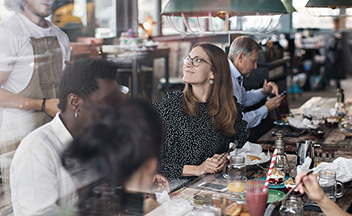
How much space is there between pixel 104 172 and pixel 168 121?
117cm

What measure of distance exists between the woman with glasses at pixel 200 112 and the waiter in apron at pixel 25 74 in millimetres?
873

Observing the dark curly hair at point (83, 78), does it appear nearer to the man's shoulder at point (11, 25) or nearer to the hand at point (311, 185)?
the man's shoulder at point (11, 25)

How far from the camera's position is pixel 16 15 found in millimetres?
1915

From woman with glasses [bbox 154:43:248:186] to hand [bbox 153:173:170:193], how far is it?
0.51m

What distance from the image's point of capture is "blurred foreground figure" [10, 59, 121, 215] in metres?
1.55

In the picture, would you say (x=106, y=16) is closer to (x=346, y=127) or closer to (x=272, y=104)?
(x=272, y=104)

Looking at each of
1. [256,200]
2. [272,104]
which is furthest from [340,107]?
[256,200]

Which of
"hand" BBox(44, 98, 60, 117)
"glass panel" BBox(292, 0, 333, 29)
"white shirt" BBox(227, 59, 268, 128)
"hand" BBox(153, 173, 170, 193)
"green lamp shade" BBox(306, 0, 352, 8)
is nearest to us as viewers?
"hand" BBox(44, 98, 60, 117)

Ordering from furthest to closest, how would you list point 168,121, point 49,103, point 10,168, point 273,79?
point 273,79 → point 168,121 → point 49,103 → point 10,168

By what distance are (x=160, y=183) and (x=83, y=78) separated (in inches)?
24.4

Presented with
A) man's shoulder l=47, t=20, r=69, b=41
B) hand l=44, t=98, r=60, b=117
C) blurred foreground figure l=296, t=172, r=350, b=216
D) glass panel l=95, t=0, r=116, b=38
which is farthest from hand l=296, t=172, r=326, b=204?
glass panel l=95, t=0, r=116, b=38

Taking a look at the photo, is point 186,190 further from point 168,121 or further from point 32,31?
point 32,31

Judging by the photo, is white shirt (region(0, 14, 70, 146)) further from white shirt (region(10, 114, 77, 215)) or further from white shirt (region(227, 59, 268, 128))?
white shirt (region(227, 59, 268, 128))

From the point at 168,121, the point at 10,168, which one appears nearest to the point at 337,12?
the point at 168,121
